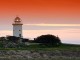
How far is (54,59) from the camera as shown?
7656 centimetres

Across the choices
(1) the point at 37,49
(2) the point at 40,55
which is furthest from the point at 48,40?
(2) the point at 40,55

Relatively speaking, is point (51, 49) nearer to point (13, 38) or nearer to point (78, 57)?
point (78, 57)

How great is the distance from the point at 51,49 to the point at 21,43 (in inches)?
336

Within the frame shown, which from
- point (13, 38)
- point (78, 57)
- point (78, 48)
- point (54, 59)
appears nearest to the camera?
point (54, 59)

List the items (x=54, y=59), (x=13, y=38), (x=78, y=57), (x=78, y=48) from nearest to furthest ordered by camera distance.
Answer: (x=54, y=59)
(x=78, y=57)
(x=78, y=48)
(x=13, y=38)

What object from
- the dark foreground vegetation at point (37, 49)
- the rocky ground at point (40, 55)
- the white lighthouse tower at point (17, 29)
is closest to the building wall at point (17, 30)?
the white lighthouse tower at point (17, 29)

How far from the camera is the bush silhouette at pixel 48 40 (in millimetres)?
93088

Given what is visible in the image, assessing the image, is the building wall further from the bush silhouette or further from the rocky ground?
the rocky ground

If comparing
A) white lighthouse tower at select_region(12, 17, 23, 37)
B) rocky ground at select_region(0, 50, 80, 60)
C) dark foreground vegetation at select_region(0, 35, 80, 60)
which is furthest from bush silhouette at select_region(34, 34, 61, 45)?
rocky ground at select_region(0, 50, 80, 60)

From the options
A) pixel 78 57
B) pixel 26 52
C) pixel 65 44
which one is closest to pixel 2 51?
pixel 26 52

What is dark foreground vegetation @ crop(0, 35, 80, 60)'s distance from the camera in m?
80.7

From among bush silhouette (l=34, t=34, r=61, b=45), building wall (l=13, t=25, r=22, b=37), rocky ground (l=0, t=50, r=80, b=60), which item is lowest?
rocky ground (l=0, t=50, r=80, b=60)

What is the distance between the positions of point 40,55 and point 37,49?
3.91 feet

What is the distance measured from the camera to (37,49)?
8375 cm
